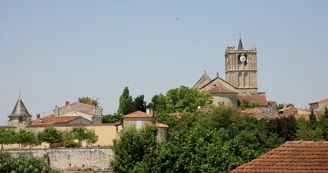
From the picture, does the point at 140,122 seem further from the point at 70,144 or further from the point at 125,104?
the point at 125,104

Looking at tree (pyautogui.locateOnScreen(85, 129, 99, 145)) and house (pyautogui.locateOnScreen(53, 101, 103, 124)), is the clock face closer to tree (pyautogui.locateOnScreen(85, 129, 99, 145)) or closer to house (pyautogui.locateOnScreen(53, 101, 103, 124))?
house (pyautogui.locateOnScreen(53, 101, 103, 124))

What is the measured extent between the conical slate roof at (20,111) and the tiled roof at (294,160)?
6482 centimetres

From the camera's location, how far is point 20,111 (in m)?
76.4

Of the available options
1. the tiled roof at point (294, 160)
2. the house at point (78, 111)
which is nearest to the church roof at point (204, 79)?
the house at point (78, 111)

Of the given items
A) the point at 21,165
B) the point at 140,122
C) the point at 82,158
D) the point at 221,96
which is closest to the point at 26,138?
the point at 82,158

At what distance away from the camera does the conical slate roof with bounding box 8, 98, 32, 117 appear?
250ft

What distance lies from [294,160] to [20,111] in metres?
65.5

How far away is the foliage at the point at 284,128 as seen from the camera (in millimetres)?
61875

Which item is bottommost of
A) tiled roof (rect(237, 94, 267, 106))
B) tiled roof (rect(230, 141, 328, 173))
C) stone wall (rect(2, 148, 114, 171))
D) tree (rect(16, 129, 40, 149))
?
stone wall (rect(2, 148, 114, 171))

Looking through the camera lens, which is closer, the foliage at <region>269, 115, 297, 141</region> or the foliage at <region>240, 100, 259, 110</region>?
the foliage at <region>269, 115, 297, 141</region>

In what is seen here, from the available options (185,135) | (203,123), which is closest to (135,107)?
(203,123)

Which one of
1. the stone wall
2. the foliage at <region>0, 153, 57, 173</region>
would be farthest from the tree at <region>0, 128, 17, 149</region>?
the foliage at <region>0, 153, 57, 173</region>

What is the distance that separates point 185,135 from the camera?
42.4 m

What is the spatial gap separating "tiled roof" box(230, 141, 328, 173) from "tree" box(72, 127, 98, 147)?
4903 cm
